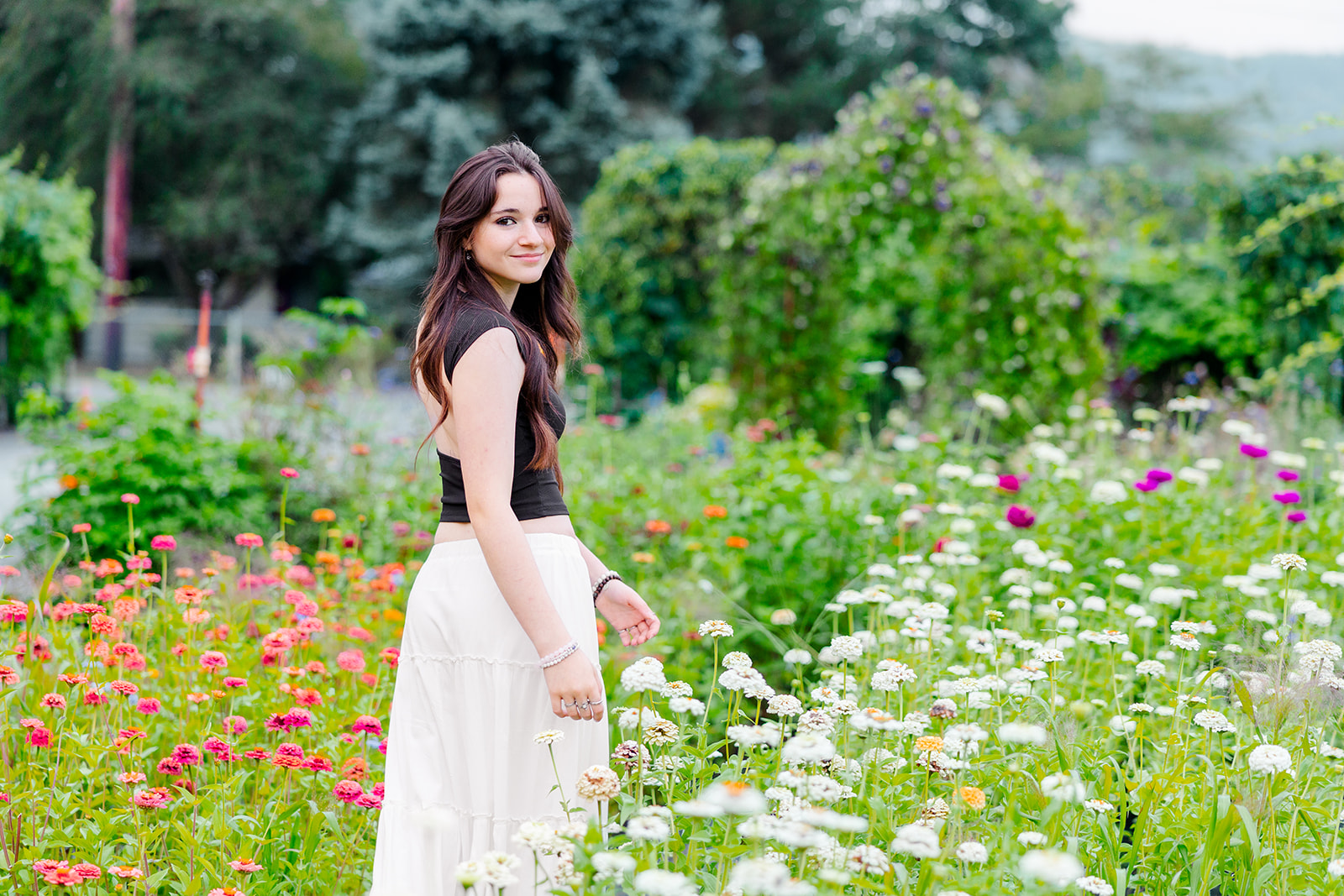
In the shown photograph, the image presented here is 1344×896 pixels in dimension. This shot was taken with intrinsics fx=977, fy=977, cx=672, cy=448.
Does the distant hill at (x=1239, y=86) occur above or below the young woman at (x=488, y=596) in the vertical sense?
above

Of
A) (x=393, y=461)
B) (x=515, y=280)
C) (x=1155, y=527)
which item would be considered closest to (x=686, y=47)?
(x=393, y=461)

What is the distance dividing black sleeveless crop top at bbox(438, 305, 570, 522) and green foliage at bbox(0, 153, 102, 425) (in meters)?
7.63

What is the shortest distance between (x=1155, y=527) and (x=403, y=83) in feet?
54.7

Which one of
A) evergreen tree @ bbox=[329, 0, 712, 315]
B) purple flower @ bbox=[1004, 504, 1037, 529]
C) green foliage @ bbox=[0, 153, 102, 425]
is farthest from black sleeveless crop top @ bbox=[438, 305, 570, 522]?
evergreen tree @ bbox=[329, 0, 712, 315]

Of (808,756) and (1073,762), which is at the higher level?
(808,756)

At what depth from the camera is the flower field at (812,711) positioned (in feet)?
4.97

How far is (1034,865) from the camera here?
104 cm

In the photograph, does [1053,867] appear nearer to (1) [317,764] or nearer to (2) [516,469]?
(2) [516,469]

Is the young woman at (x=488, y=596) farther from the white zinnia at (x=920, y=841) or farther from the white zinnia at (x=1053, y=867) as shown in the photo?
the white zinnia at (x=1053, y=867)

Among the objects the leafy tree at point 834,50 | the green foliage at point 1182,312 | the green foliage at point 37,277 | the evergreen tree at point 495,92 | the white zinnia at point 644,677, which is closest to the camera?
the white zinnia at point 644,677

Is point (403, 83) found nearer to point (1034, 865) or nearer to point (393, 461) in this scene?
point (393, 461)

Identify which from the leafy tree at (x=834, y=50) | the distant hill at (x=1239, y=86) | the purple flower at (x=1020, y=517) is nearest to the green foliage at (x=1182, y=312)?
the purple flower at (x=1020, y=517)

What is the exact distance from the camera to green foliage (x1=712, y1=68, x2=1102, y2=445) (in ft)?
18.7

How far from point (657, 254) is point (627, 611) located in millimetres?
7823
